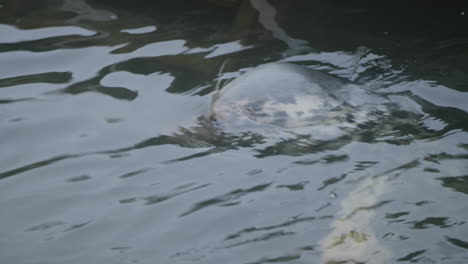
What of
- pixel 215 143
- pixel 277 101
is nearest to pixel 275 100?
pixel 277 101

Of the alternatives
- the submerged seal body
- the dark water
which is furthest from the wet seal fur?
the dark water

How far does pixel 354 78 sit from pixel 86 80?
190 cm

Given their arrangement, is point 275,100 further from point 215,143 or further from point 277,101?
point 215,143

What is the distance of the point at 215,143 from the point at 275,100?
0.56 metres

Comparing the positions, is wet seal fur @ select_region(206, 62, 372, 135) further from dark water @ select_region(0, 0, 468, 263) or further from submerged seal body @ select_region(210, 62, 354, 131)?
dark water @ select_region(0, 0, 468, 263)

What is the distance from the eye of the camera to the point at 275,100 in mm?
4047

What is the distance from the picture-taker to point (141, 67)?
4.62 m

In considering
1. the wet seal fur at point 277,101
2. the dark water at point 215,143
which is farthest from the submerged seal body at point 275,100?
the dark water at point 215,143

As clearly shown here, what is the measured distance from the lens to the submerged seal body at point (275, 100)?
3957mm

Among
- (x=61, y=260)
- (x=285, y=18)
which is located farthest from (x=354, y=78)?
(x=61, y=260)

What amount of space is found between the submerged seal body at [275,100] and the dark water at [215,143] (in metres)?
0.13

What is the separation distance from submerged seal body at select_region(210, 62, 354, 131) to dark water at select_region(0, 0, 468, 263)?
13cm

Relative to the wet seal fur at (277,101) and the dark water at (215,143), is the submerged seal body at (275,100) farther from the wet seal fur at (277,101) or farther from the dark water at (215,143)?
the dark water at (215,143)

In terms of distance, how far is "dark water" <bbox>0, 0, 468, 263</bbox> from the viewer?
2887mm
